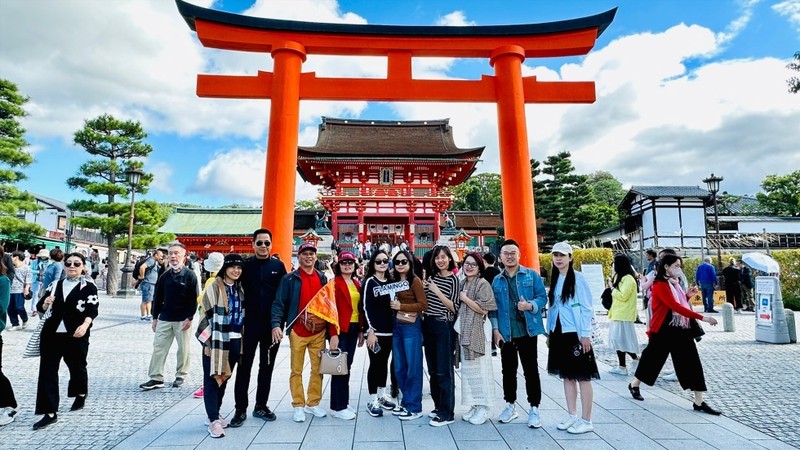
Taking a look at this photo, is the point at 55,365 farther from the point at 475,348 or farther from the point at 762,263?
the point at 762,263

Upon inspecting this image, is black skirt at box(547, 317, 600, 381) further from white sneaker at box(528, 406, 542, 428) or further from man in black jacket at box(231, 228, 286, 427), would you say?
man in black jacket at box(231, 228, 286, 427)

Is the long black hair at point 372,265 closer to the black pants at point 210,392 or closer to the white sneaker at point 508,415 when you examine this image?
the black pants at point 210,392

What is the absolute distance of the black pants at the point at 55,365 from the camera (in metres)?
3.55

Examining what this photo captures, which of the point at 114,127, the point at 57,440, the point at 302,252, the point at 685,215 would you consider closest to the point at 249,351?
the point at 302,252

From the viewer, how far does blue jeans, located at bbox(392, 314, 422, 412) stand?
12.1 ft

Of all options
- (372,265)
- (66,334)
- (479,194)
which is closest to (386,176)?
(372,265)

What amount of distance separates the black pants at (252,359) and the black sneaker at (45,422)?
158 centimetres

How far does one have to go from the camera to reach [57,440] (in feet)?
10.7

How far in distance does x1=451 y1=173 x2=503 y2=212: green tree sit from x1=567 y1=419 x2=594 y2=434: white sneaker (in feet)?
144

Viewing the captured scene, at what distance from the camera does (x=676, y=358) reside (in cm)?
406

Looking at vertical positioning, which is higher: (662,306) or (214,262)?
(214,262)

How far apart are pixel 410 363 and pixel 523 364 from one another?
0.99 meters

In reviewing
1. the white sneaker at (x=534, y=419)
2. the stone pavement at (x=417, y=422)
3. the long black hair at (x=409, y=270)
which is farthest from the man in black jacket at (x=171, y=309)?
the white sneaker at (x=534, y=419)

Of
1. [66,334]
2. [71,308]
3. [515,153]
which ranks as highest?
[515,153]
